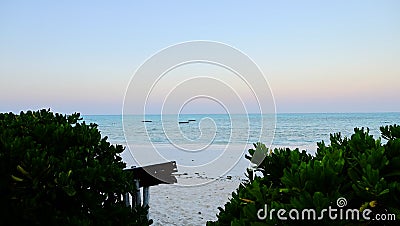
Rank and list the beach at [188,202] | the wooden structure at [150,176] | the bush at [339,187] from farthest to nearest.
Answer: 1. the beach at [188,202]
2. the wooden structure at [150,176]
3. the bush at [339,187]

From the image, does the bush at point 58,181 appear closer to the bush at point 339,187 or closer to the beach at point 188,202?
the bush at point 339,187

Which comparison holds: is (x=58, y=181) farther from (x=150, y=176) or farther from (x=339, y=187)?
(x=150, y=176)

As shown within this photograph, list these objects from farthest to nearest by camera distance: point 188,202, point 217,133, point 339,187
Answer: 1. point 217,133
2. point 188,202
3. point 339,187

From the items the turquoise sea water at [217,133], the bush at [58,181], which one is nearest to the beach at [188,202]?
the turquoise sea water at [217,133]

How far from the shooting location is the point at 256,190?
1549mm

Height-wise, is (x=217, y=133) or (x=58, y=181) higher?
(x=58, y=181)

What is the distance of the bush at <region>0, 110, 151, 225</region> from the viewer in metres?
2.68

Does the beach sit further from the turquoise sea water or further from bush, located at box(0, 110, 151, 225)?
bush, located at box(0, 110, 151, 225)

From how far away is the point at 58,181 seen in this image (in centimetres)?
268

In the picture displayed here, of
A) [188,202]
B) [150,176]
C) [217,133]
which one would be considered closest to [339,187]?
[150,176]

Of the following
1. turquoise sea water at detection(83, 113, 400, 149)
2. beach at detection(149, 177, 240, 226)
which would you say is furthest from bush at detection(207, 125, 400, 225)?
beach at detection(149, 177, 240, 226)

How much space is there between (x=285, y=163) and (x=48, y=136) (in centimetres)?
224

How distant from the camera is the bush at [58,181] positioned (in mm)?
2685

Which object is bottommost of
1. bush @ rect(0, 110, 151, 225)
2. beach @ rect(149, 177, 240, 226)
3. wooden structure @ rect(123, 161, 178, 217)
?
beach @ rect(149, 177, 240, 226)
